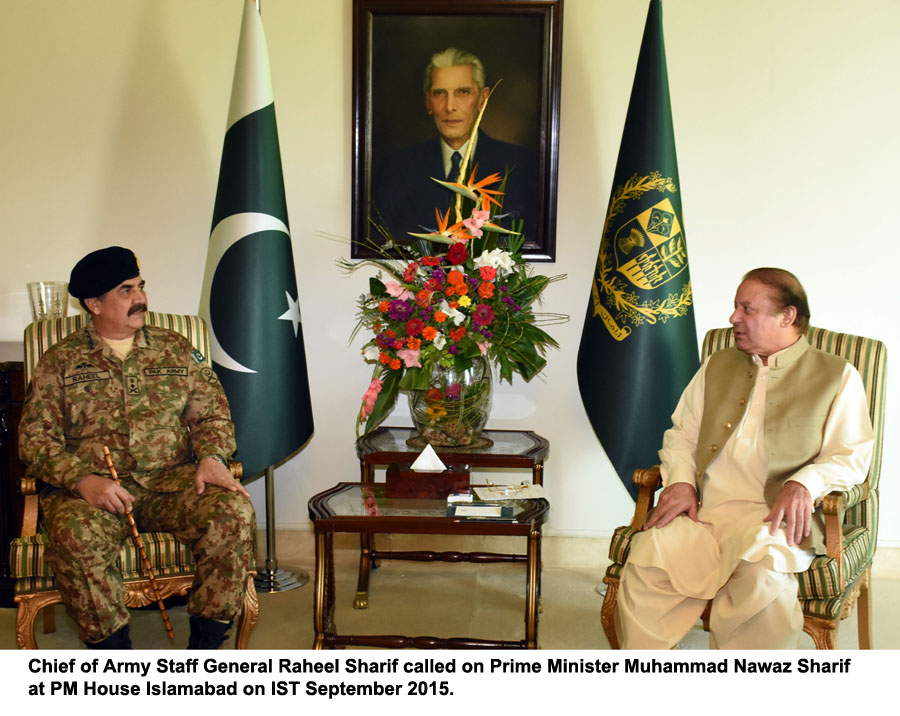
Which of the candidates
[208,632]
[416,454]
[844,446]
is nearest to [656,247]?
[844,446]

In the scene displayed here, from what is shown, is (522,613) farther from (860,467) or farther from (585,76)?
(585,76)

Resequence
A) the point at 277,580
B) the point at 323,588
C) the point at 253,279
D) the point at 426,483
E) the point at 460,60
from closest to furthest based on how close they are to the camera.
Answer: the point at 323,588, the point at 426,483, the point at 253,279, the point at 277,580, the point at 460,60

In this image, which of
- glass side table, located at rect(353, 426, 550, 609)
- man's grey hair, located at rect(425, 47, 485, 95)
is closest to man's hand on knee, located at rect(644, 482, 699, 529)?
glass side table, located at rect(353, 426, 550, 609)

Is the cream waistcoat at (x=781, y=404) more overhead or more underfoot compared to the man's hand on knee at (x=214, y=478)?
more overhead

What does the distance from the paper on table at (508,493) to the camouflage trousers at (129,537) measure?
2.54 feet

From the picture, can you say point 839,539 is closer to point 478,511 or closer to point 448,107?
point 478,511

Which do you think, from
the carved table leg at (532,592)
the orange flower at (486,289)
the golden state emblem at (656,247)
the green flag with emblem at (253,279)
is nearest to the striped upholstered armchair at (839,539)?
the carved table leg at (532,592)

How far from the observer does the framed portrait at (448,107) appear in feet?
12.1

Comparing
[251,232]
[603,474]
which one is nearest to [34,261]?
[251,232]

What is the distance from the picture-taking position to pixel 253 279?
3395mm

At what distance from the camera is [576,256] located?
12.5 ft

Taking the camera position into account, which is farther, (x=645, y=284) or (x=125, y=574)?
(x=645, y=284)

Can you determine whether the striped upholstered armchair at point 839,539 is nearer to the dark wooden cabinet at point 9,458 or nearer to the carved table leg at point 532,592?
the carved table leg at point 532,592

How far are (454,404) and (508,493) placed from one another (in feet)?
1.80
